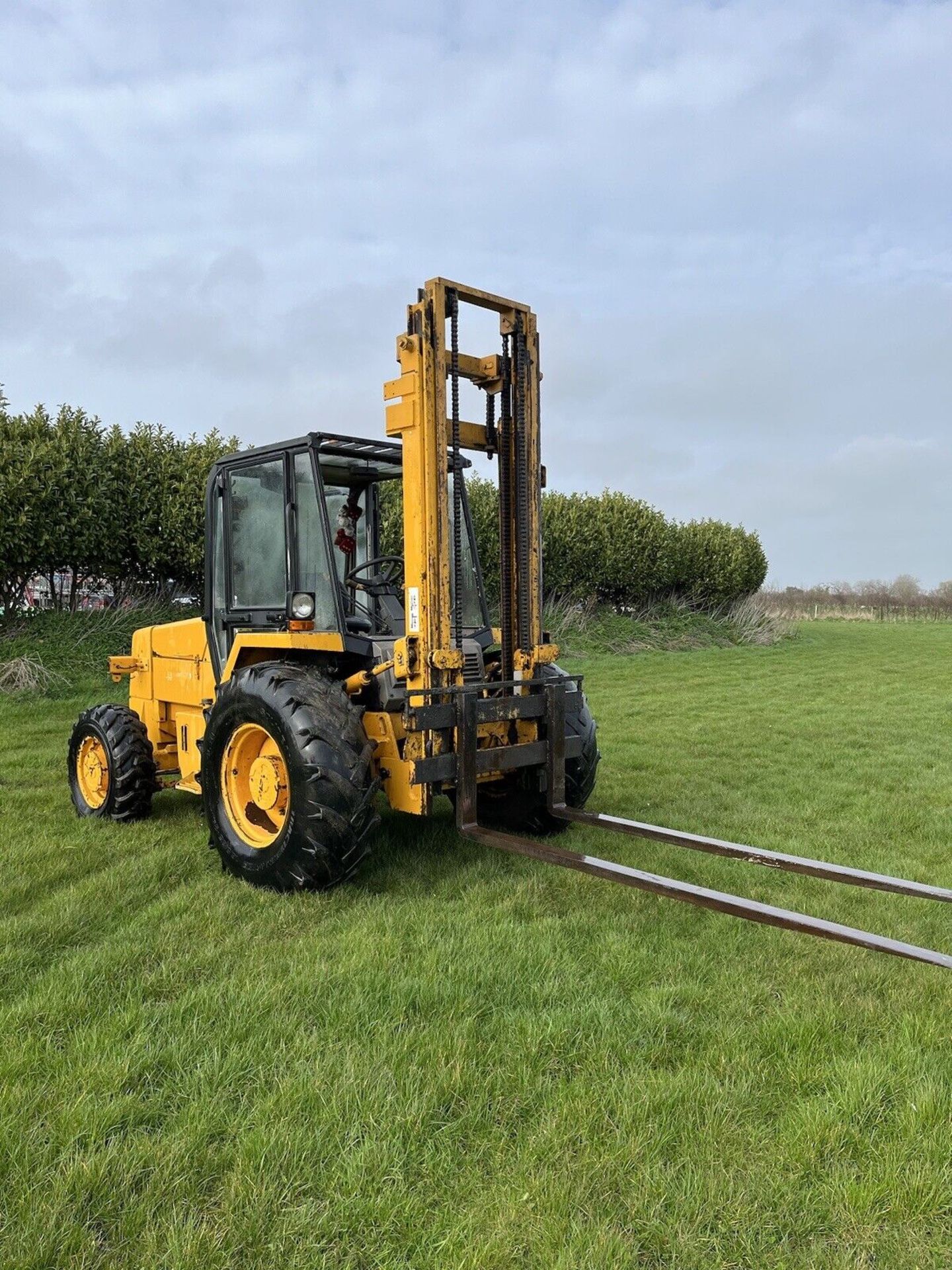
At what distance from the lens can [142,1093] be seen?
9.87 ft

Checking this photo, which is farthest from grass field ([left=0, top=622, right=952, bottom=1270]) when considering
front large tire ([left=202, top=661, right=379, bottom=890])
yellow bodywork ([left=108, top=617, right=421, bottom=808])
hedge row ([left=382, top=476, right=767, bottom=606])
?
hedge row ([left=382, top=476, right=767, bottom=606])

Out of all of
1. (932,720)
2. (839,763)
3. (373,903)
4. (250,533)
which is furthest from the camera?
(932,720)

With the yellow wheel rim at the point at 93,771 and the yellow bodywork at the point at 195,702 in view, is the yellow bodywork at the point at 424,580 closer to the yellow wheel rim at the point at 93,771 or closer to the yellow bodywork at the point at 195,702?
the yellow bodywork at the point at 195,702

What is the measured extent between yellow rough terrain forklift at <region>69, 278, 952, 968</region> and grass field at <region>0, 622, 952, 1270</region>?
42cm

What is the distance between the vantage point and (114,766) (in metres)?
6.36

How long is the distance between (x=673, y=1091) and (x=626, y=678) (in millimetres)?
14096

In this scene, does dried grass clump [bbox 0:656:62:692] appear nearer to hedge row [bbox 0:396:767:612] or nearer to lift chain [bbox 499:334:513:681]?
hedge row [bbox 0:396:767:612]

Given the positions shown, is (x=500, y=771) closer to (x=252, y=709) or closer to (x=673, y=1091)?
(x=252, y=709)

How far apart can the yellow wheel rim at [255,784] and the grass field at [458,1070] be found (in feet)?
1.14

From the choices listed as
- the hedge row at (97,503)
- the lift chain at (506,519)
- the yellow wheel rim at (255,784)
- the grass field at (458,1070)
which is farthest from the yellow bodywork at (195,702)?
the hedge row at (97,503)

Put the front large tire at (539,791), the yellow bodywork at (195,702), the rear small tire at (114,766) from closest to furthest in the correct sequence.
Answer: the yellow bodywork at (195,702)
the front large tire at (539,791)
the rear small tire at (114,766)

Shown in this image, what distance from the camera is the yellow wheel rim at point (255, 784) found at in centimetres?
504

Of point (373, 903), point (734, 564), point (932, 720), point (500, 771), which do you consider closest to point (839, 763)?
point (932, 720)

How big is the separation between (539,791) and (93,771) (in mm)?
3436
